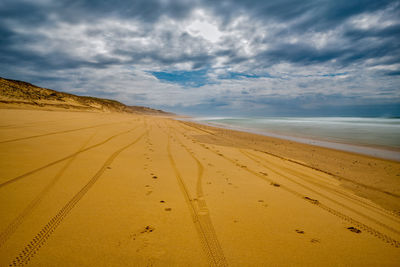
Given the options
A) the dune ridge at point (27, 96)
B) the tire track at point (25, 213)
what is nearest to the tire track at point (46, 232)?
the tire track at point (25, 213)

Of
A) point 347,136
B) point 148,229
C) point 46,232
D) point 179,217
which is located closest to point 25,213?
point 46,232

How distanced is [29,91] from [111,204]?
37862mm

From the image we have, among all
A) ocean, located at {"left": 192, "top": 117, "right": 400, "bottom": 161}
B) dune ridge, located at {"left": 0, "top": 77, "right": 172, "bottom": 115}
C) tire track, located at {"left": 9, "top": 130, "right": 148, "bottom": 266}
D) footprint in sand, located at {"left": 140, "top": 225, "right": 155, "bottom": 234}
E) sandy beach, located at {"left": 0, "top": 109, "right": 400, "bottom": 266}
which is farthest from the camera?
dune ridge, located at {"left": 0, "top": 77, "right": 172, "bottom": 115}

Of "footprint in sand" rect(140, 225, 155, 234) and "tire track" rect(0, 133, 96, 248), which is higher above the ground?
"tire track" rect(0, 133, 96, 248)

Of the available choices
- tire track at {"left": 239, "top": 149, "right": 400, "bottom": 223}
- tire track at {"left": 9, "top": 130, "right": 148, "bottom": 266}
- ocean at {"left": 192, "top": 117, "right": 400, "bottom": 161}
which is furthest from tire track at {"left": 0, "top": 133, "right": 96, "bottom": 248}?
ocean at {"left": 192, "top": 117, "right": 400, "bottom": 161}

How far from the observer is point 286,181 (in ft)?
15.4

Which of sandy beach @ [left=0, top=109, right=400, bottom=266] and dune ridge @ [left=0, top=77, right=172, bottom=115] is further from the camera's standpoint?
dune ridge @ [left=0, top=77, right=172, bottom=115]

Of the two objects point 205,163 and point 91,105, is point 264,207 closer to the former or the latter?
point 205,163

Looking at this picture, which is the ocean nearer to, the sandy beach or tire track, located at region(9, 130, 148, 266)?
the sandy beach

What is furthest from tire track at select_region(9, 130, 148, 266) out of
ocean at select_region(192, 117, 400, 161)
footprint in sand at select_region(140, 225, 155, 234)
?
Answer: ocean at select_region(192, 117, 400, 161)

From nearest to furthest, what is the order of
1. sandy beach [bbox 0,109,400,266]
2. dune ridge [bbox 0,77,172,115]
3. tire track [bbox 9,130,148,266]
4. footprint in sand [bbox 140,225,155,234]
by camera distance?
tire track [bbox 9,130,148,266] → sandy beach [bbox 0,109,400,266] → footprint in sand [bbox 140,225,155,234] → dune ridge [bbox 0,77,172,115]

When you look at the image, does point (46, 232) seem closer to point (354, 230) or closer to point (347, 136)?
point (354, 230)

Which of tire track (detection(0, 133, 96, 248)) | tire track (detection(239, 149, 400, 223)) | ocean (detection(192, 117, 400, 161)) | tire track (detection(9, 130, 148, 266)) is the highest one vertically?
ocean (detection(192, 117, 400, 161))

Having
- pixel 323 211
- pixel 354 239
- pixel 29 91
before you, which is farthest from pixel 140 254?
pixel 29 91
